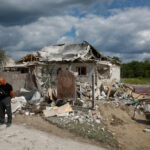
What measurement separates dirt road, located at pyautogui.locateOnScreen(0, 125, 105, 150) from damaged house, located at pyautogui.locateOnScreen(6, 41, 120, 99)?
8.06m

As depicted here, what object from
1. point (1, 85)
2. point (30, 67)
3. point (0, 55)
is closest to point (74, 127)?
point (1, 85)

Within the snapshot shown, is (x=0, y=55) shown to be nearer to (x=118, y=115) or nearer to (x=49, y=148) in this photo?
(x=118, y=115)

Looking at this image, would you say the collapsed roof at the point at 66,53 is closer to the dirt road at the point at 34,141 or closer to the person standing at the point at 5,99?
the person standing at the point at 5,99

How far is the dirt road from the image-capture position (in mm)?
4520

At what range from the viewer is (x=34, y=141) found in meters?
4.87

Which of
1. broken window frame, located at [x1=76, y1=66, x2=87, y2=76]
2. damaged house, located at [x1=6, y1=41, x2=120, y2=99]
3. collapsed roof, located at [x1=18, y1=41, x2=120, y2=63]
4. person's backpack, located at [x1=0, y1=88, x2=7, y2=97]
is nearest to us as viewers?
person's backpack, located at [x1=0, y1=88, x2=7, y2=97]

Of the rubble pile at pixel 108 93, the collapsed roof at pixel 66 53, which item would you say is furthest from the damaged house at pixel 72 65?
the rubble pile at pixel 108 93

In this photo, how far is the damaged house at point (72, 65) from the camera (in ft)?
52.6

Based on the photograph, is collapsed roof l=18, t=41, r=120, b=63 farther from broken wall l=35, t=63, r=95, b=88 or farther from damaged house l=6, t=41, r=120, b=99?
broken wall l=35, t=63, r=95, b=88

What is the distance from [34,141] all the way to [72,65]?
12299mm

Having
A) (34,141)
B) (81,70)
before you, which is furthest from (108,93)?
(34,141)

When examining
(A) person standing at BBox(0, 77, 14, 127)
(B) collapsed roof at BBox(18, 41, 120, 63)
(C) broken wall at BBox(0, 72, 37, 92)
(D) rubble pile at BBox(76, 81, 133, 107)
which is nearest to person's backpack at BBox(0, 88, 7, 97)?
(A) person standing at BBox(0, 77, 14, 127)

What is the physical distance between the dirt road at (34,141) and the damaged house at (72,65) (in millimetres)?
8059

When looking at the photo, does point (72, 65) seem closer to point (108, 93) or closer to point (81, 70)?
point (81, 70)
